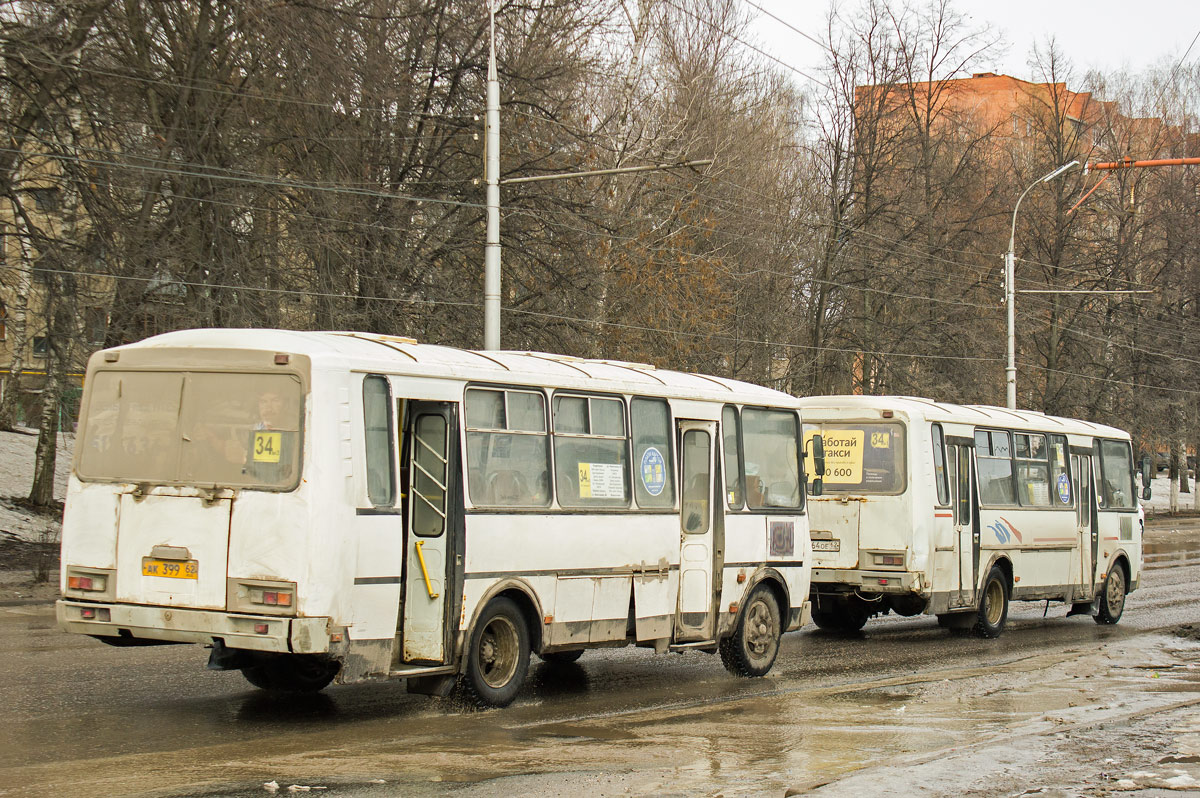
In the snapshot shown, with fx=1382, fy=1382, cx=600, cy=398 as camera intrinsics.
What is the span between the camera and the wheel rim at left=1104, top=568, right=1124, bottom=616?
69.1ft

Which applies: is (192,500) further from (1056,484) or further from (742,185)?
(742,185)

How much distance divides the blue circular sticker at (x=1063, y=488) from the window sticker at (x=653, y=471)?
971 cm

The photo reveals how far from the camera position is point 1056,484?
66.0ft

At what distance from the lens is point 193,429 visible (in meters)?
9.59

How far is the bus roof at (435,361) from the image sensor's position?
31.6 feet

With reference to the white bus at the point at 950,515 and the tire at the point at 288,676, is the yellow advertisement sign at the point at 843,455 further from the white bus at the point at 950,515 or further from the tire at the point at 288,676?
the tire at the point at 288,676

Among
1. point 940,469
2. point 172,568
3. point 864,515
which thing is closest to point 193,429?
point 172,568

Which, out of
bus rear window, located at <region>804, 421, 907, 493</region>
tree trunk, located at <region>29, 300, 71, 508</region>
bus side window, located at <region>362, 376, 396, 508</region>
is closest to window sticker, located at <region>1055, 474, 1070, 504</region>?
bus rear window, located at <region>804, 421, 907, 493</region>

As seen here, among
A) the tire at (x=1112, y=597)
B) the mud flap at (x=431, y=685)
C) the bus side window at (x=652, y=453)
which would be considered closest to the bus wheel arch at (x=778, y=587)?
the bus side window at (x=652, y=453)

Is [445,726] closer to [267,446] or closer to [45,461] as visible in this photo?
[267,446]

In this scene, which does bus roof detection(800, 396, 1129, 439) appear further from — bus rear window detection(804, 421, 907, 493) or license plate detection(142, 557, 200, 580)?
license plate detection(142, 557, 200, 580)

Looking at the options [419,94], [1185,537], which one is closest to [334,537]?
[419,94]

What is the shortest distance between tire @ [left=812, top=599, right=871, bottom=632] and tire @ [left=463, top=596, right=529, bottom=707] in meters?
7.93

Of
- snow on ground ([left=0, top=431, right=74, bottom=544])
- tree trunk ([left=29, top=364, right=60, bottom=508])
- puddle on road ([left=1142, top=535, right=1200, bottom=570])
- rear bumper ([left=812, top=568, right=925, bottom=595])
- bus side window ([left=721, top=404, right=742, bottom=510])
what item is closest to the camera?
bus side window ([left=721, top=404, right=742, bottom=510])
